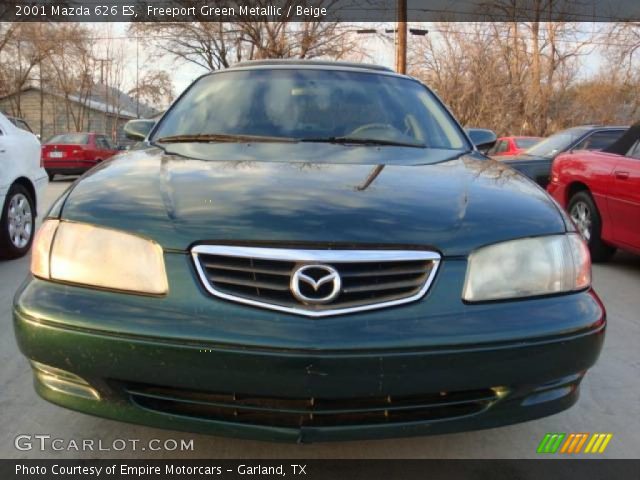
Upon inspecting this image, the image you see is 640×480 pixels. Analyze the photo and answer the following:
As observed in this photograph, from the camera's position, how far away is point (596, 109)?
29.7 meters

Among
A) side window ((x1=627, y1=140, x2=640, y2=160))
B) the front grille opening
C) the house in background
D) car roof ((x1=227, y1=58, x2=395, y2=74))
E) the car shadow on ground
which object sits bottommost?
the car shadow on ground

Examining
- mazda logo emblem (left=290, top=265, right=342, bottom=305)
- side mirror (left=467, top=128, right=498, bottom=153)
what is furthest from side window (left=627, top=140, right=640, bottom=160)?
mazda logo emblem (left=290, top=265, right=342, bottom=305)

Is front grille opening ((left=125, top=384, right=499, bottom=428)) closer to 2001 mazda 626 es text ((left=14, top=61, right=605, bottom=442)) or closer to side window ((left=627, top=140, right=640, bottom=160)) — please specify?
Answer: 2001 mazda 626 es text ((left=14, top=61, right=605, bottom=442))

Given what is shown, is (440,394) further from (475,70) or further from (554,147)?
(475,70)

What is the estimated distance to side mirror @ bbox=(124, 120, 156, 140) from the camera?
10.8 ft

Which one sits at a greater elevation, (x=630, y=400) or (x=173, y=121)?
(x=173, y=121)

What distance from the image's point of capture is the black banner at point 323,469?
1992 mm

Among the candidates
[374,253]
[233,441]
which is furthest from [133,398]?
[374,253]

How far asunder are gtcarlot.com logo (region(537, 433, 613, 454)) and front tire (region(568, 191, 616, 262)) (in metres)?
3.46

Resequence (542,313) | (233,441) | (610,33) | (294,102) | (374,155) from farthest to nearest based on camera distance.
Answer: (610,33), (294,102), (374,155), (233,441), (542,313)

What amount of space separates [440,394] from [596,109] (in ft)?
105

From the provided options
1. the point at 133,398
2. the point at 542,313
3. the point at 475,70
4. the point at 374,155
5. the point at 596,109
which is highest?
the point at 475,70

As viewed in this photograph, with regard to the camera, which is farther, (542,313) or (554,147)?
(554,147)

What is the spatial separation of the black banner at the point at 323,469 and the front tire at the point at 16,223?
3485 millimetres
